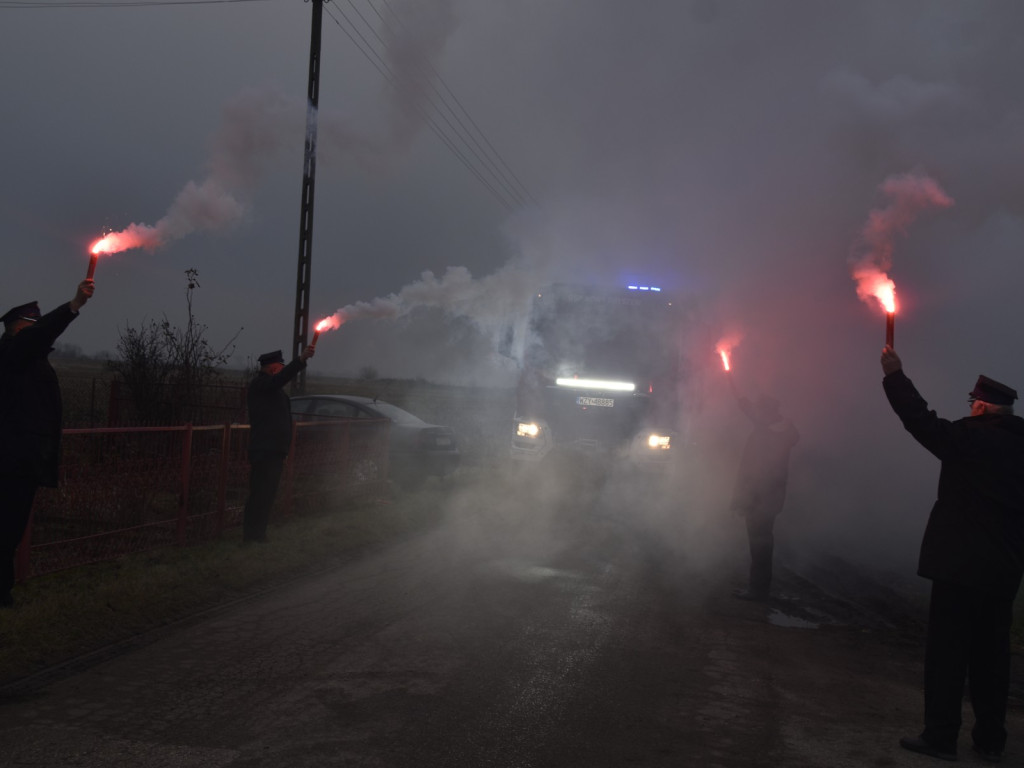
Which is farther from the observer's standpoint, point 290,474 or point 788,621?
point 290,474

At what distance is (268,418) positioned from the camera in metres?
9.48

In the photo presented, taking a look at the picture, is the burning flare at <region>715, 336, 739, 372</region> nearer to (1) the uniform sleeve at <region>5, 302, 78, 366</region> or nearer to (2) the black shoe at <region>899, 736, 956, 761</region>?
(2) the black shoe at <region>899, 736, 956, 761</region>

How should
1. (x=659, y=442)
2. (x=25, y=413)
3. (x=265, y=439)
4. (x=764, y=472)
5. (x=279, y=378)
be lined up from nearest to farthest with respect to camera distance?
(x=25, y=413), (x=764, y=472), (x=279, y=378), (x=265, y=439), (x=659, y=442)

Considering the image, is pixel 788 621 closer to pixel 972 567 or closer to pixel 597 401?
pixel 972 567

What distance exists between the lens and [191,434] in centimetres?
913

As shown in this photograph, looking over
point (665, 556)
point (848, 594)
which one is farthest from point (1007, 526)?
point (665, 556)

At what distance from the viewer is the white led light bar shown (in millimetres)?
14117

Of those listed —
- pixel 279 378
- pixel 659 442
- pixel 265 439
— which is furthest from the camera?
pixel 659 442

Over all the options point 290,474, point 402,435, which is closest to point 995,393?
point 290,474

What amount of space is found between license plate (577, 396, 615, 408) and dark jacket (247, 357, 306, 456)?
18.9ft

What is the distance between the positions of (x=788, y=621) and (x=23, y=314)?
21.9 ft

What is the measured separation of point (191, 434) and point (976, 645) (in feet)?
23.9

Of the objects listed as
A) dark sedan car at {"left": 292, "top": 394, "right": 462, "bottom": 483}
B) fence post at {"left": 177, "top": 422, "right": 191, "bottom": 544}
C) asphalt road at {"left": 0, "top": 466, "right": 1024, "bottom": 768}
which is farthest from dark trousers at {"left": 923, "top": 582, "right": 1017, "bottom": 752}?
dark sedan car at {"left": 292, "top": 394, "right": 462, "bottom": 483}

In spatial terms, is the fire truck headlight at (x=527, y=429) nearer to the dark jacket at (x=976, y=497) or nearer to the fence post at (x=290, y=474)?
the fence post at (x=290, y=474)
